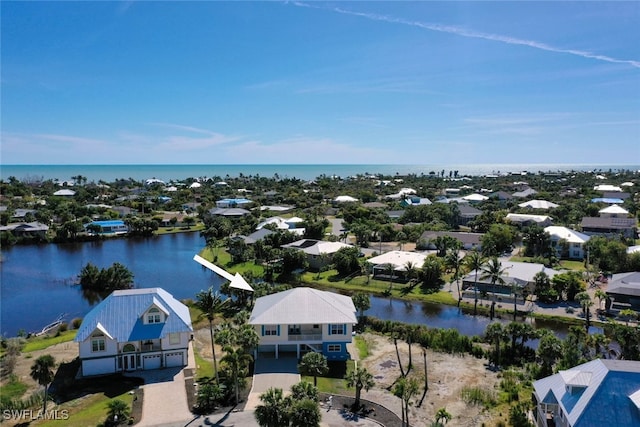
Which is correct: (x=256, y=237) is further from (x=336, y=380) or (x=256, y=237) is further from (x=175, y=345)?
(x=336, y=380)

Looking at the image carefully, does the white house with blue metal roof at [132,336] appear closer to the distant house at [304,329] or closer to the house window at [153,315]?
the house window at [153,315]

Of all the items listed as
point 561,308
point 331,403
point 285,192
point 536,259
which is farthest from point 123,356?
point 285,192

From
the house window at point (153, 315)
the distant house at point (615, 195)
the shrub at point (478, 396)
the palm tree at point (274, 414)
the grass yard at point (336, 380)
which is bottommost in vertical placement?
the grass yard at point (336, 380)

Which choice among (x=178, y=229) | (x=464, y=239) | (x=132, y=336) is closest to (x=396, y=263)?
(x=464, y=239)

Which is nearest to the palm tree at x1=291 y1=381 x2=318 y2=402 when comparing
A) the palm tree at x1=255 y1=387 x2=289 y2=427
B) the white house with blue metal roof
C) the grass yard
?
the palm tree at x1=255 y1=387 x2=289 y2=427

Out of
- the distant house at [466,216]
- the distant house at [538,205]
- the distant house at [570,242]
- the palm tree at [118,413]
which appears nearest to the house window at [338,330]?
the palm tree at [118,413]

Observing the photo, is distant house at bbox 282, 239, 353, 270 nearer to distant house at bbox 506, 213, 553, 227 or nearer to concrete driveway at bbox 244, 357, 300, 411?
concrete driveway at bbox 244, 357, 300, 411
